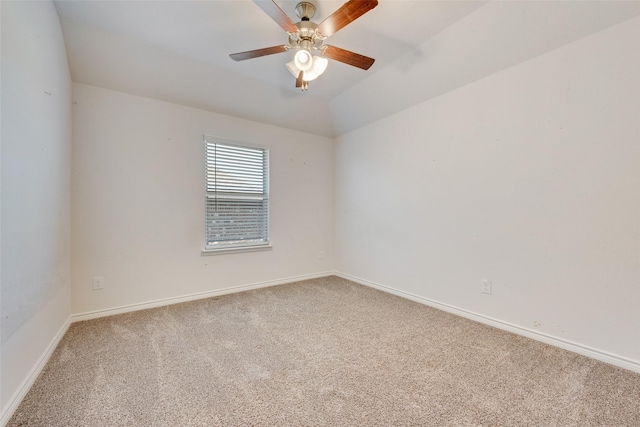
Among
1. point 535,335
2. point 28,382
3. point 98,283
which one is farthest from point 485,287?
point 98,283

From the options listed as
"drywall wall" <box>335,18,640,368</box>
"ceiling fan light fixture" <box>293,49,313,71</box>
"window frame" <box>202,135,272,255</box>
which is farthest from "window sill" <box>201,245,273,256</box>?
"ceiling fan light fixture" <box>293,49,313,71</box>

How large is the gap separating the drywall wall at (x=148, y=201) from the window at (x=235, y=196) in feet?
0.33

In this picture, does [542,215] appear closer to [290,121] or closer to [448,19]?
[448,19]

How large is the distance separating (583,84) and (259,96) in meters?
2.94

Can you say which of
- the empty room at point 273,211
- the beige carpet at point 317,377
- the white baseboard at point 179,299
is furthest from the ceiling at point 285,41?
the beige carpet at point 317,377

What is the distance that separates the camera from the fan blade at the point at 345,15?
148 cm

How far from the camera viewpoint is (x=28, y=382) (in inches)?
60.4

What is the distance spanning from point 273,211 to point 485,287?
258 cm

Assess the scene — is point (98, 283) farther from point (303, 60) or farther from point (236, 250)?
point (303, 60)

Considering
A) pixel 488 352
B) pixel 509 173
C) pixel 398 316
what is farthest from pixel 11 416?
pixel 509 173

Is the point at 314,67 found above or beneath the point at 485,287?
above

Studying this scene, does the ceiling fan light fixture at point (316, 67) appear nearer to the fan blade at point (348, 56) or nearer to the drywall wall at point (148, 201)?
the fan blade at point (348, 56)

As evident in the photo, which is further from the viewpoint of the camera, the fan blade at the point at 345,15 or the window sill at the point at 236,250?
the window sill at the point at 236,250

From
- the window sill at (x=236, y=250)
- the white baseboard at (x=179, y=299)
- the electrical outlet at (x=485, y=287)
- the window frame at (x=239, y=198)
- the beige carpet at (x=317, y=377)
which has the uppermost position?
the window frame at (x=239, y=198)
